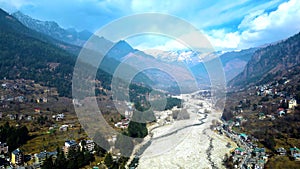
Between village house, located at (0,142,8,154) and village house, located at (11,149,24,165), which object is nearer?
village house, located at (11,149,24,165)

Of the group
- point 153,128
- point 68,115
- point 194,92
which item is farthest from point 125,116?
point 194,92

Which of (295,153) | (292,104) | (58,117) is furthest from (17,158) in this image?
(292,104)

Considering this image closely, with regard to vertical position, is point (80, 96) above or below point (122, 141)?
above

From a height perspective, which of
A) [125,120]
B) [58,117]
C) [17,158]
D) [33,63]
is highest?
[33,63]

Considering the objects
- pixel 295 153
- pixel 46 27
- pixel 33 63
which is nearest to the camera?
pixel 295 153

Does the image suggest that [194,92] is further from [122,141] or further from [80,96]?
[122,141]

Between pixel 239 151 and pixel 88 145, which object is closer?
pixel 88 145

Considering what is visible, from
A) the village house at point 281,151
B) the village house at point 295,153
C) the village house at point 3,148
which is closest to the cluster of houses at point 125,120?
the village house at point 3,148

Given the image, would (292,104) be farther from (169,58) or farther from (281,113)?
(169,58)

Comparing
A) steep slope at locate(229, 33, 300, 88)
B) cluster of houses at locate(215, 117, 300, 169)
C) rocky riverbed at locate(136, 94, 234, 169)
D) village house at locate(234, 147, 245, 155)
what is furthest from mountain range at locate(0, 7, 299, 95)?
village house at locate(234, 147, 245, 155)

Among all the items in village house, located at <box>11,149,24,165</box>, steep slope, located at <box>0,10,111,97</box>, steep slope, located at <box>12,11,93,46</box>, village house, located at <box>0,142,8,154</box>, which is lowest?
village house, located at <box>11,149,24,165</box>

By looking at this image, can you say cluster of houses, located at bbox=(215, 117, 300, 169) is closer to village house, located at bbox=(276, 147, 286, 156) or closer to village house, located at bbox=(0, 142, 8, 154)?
village house, located at bbox=(276, 147, 286, 156)
